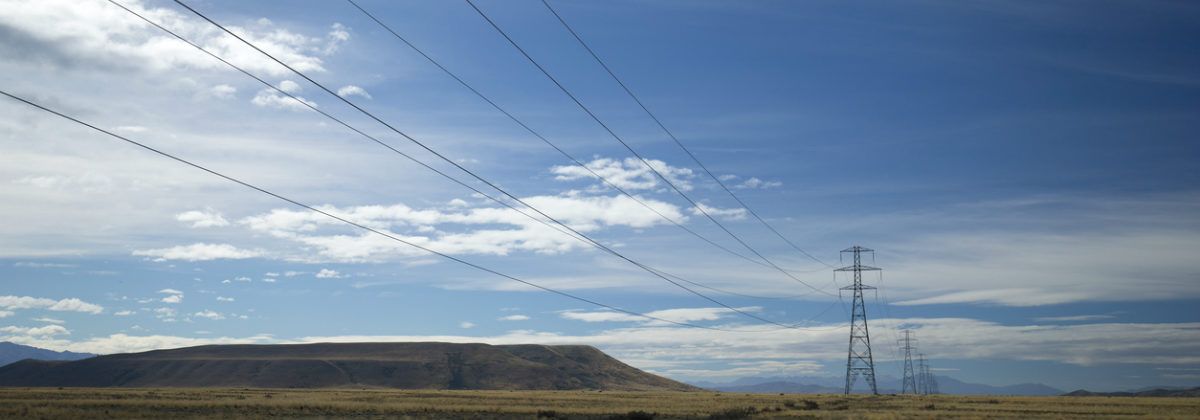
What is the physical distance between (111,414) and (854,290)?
310 feet

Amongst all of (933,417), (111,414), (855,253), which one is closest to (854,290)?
(855,253)

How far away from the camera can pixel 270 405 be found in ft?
243

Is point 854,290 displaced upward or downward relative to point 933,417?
upward

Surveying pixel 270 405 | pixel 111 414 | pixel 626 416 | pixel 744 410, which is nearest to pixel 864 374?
pixel 744 410

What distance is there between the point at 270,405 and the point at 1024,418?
219 feet

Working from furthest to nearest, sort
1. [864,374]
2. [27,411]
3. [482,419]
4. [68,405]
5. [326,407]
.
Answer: [864,374]
[326,407]
[68,405]
[482,419]
[27,411]

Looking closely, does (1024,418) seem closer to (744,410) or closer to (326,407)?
(744,410)

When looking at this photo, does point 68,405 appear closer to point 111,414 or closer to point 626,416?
point 111,414

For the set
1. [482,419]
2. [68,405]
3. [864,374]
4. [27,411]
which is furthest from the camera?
[864,374]

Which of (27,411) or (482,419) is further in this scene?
(482,419)

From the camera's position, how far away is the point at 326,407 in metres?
73.1

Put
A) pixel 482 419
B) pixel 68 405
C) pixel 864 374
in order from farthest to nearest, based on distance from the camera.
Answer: pixel 864 374
pixel 68 405
pixel 482 419

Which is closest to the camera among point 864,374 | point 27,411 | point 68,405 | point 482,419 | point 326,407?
point 27,411

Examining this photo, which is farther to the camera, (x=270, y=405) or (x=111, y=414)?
(x=270, y=405)
